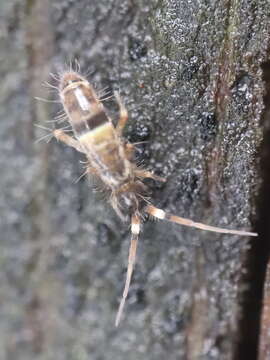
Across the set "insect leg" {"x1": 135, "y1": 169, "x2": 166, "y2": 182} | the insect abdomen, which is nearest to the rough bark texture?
"insect leg" {"x1": 135, "y1": 169, "x2": 166, "y2": 182}

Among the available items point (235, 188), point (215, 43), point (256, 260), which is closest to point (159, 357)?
point (256, 260)

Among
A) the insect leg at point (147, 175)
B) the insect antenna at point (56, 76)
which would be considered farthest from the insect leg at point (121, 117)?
the insect antenna at point (56, 76)

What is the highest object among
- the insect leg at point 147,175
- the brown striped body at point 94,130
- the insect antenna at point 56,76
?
the insect antenna at point 56,76

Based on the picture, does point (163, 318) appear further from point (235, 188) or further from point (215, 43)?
point (215, 43)

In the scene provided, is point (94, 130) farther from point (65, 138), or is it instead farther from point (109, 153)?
point (65, 138)

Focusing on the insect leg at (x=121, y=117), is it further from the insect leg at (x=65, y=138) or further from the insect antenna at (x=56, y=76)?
the insect antenna at (x=56, y=76)

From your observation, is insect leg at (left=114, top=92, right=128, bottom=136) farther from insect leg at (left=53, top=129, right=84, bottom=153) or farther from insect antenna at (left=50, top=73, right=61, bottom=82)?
insect antenna at (left=50, top=73, right=61, bottom=82)
